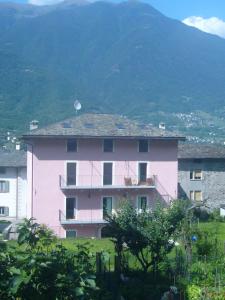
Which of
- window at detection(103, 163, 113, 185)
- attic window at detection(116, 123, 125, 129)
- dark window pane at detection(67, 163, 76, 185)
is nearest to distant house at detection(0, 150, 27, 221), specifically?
dark window pane at detection(67, 163, 76, 185)

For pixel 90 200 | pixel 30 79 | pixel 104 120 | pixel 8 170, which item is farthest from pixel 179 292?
pixel 30 79

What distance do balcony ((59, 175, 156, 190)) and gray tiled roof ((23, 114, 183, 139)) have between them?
315cm

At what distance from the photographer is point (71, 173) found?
142 ft

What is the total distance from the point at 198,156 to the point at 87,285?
44.6 m

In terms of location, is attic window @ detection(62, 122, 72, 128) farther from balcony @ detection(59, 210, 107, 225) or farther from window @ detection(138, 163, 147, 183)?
balcony @ detection(59, 210, 107, 225)

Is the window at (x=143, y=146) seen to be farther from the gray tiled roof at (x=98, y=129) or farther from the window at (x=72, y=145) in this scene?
the window at (x=72, y=145)

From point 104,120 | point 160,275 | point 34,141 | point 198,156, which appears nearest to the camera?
point 160,275

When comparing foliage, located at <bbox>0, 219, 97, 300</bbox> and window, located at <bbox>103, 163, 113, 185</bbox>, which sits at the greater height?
window, located at <bbox>103, 163, 113, 185</bbox>

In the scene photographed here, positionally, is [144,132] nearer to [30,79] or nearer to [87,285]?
[87,285]

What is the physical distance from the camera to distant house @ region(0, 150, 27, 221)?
180ft

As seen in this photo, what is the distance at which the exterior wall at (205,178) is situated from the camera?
51594 millimetres

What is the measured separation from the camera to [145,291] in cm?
1792

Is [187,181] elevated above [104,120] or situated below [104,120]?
below

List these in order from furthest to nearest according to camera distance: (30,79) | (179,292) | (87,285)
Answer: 1. (30,79)
2. (179,292)
3. (87,285)
